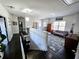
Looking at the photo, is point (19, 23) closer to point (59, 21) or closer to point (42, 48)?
point (59, 21)

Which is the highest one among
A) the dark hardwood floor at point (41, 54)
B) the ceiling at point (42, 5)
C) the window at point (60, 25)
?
the ceiling at point (42, 5)

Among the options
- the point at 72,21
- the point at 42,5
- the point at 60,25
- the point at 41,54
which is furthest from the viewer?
the point at 60,25

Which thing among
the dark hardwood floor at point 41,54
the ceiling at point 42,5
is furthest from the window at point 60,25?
the dark hardwood floor at point 41,54

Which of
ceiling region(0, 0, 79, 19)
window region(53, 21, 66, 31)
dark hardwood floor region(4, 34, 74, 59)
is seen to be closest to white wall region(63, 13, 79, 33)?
window region(53, 21, 66, 31)

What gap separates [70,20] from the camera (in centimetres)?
599

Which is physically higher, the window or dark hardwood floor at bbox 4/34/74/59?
the window

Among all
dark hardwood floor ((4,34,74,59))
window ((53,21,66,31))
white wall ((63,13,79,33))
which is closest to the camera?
dark hardwood floor ((4,34,74,59))

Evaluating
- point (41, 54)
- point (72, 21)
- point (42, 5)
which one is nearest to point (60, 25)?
point (72, 21)

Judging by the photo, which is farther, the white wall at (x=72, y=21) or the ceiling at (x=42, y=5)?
the white wall at (x=72, y=21)

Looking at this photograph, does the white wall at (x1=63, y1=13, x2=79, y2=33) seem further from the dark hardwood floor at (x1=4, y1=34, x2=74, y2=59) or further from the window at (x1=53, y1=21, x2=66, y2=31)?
the dark hardwood floor at (x1=4, y1=34, x2=74, y2=59)

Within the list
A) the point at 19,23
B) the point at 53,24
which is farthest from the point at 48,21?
the point at 19,23

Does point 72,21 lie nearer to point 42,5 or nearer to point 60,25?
point 60,25

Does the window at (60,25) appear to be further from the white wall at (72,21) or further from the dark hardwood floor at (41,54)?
the dark hardwood floor at (41,54)

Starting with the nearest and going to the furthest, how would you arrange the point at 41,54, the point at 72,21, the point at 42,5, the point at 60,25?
1. the point at 41,54
2. the point at 42,5
3. the point at 72,21
4. the point at 60,25
